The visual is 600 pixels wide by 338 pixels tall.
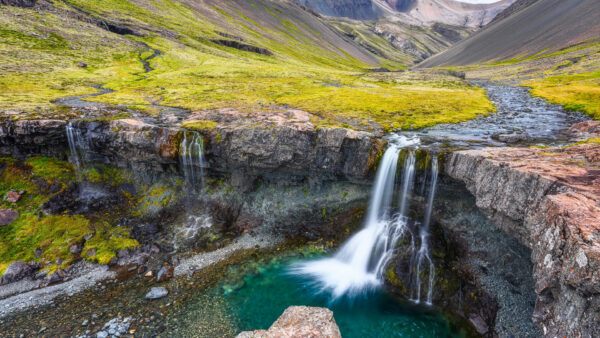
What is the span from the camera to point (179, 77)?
211 feet

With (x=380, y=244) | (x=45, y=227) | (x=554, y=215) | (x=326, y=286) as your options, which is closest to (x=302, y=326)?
(x=326, y=286)

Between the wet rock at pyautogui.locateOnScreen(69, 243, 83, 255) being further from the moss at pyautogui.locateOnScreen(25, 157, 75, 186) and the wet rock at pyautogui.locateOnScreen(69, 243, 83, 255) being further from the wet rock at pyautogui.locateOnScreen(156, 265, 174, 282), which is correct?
the moss at pyautogui.locateOnScreen(25, 157, 75, 186)

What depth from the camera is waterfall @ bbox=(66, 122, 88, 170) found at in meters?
26.9

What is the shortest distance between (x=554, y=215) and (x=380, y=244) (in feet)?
41.2

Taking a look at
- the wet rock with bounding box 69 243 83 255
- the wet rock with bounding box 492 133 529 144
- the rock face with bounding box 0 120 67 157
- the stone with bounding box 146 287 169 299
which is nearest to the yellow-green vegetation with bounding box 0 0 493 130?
the rock face with bounding box 0 120 67 157

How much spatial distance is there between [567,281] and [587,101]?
4893cm

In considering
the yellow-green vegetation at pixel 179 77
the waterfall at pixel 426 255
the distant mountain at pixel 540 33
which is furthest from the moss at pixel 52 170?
the distant mountain at pixel 540 33

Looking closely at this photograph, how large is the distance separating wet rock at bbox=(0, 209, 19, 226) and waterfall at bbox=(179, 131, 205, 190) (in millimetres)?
→ 14705

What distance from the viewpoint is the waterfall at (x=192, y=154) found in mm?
25547

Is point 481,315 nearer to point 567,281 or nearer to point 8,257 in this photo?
point 567,281

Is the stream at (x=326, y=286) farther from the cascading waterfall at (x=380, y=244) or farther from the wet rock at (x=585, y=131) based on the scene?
the wet rock at (x=585, y=131)

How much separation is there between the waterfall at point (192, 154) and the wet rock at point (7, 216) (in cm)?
1470

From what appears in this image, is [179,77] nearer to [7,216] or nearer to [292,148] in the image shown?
[7,216]

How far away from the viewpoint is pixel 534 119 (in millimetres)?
32906
